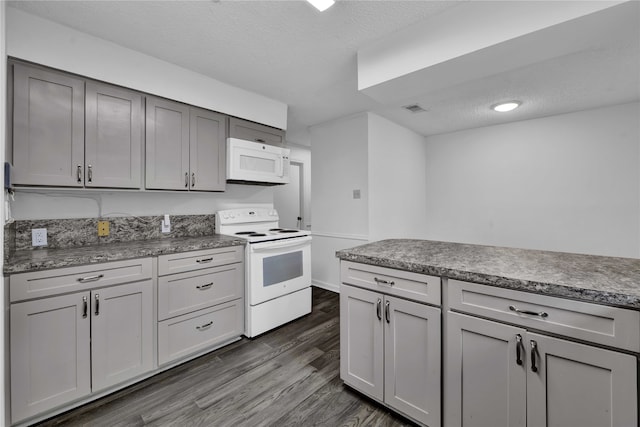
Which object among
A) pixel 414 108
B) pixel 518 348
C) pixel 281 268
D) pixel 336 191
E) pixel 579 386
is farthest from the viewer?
pixel 336 191

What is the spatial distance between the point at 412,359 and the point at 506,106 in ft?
11.0

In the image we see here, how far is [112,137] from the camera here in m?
2.05

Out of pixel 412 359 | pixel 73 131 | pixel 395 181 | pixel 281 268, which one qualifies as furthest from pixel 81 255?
pixel 395 181

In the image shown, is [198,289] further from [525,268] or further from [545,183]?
[545,183]

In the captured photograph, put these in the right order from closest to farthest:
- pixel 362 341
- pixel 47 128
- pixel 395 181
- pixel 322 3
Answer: pixel 322 3
pixel 362 341
pixel 47 128
pixel 395 181

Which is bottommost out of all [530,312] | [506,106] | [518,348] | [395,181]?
[518,348]

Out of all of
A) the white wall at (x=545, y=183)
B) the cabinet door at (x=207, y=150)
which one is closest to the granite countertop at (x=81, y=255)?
the cabinet door at (x=207, y=150)

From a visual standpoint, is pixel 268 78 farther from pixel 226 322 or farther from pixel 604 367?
pixel 604 367

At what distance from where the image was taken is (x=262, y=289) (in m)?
2.56

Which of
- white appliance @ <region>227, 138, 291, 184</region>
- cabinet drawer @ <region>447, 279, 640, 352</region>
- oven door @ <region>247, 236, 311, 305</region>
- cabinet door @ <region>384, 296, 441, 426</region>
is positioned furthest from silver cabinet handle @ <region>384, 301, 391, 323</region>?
white appliance @ <region>227, 138, 291, 184</region>

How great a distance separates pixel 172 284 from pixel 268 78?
2065 millimetres

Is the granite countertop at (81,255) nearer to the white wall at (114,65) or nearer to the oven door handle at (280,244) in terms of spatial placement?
the oven door handle at (280,244)

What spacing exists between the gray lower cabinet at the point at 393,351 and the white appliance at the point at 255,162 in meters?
1.70

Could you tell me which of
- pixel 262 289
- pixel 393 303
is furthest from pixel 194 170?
pixel 393 303
